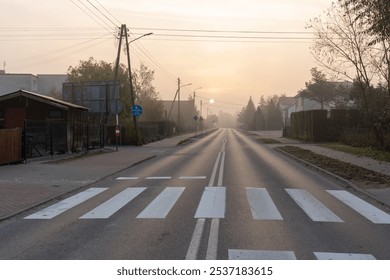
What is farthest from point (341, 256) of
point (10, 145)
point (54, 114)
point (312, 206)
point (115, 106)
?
point (115, 106)

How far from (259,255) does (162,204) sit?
4347 mm

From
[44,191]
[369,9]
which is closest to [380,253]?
[44,191]

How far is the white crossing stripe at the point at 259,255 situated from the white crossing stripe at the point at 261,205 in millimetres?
2366

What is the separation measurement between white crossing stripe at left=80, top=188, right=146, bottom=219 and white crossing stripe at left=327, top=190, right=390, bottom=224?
490cm

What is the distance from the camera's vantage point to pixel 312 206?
387 inches

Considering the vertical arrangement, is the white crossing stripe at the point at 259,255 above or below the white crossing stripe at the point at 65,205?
above

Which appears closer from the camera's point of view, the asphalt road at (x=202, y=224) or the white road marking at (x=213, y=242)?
the white road marking at (x=213, y=242)

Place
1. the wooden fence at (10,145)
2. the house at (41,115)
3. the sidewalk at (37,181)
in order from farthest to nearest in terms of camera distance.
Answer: the house at (41,115) < the wooden fence at (10,145) < the sidewalk at (37,181)

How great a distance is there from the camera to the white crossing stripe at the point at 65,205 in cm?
894

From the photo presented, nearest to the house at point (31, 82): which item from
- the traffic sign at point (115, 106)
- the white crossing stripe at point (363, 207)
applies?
the traffic sign at point (115, 106)

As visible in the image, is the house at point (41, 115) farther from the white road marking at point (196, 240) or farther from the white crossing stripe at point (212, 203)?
the white road marking at point (196, 240)

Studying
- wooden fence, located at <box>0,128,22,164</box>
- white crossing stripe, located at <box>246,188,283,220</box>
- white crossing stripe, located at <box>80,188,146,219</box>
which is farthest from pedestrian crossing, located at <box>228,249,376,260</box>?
wooden fence, located at <box>0,128,22,164</box>

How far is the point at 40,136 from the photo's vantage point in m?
23.6

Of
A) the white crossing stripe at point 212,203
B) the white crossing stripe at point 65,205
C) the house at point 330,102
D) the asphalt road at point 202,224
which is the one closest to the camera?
the asphalt road at point 202,224
